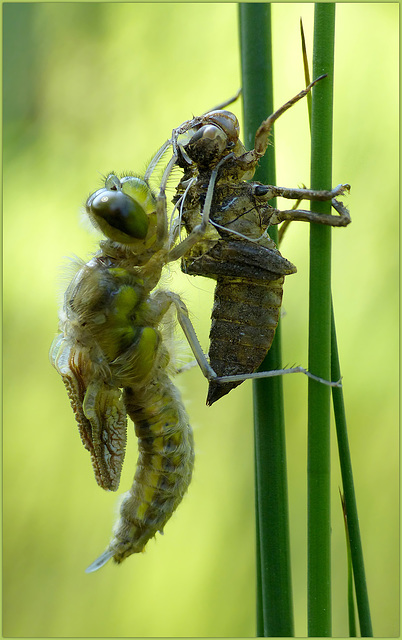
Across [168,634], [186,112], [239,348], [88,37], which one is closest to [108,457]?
[239,348]

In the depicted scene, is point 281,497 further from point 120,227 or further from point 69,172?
point 69,172

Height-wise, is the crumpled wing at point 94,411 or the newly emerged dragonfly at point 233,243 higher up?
the newly emerged dragonfly at point 233,243

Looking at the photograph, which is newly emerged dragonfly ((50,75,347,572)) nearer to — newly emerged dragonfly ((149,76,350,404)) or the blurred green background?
newly emerged dragonfly ((149,76,350,404))

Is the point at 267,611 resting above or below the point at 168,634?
above

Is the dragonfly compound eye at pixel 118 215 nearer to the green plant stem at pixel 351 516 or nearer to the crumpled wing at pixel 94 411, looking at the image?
the crumpled wing at pixel 94 411

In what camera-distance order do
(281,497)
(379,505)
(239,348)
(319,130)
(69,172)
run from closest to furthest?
(319,130), (281,497), (239,348), (379,505), (69,172)

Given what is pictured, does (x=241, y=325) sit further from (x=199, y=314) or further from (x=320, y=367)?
(x=199, y=314)

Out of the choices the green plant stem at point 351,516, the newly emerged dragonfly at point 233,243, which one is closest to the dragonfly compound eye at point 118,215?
the newly emerged dragonfly at point 233,243

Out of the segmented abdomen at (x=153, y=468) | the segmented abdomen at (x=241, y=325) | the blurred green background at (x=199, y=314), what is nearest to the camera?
the segmented abdomen at (x=241, y=325)

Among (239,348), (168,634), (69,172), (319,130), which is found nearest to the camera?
(319,130)
